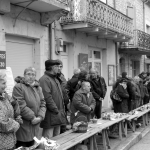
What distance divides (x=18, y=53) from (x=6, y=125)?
4.90m

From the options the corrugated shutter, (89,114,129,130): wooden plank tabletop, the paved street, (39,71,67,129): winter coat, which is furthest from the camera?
the corrugated shutter

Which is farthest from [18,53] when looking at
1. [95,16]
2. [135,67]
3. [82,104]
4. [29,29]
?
[135,67]

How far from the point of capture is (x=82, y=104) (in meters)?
6.02

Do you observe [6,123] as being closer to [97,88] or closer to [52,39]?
[97,88]

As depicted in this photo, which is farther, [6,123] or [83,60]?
[83,60]

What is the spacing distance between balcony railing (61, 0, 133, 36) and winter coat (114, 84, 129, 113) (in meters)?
3.02

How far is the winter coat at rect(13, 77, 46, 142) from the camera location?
4359mm

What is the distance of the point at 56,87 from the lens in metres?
5.32

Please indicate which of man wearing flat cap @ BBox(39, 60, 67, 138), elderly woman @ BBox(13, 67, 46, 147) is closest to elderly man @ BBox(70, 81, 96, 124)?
man wearing flat cap @ BBox(39, 60, 67, 138)

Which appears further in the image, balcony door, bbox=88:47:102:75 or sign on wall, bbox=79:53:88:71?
balcony door, bbox=88:47:102:75

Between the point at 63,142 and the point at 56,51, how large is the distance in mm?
5365

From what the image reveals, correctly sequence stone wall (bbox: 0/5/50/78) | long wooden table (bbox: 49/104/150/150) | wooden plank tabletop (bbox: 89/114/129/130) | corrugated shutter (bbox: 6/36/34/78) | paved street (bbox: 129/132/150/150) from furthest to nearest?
corrugated shutter (bbox: 6/36/34/78) → stone wall (bbox: 0/5/50/78) → paved street (bbox: 129/132/150/150) → wooden plank tabletop (bbox: 89/114/129/130) → long wooden table (bbox: 49/104/150/150)

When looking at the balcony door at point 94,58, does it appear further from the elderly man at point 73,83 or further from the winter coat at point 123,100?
the elderly man at point 73,83

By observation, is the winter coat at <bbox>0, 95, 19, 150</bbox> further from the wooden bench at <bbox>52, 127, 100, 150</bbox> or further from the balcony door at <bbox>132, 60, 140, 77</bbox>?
the balcony door at <bbox>132, 60, 140, 77</bbox>
